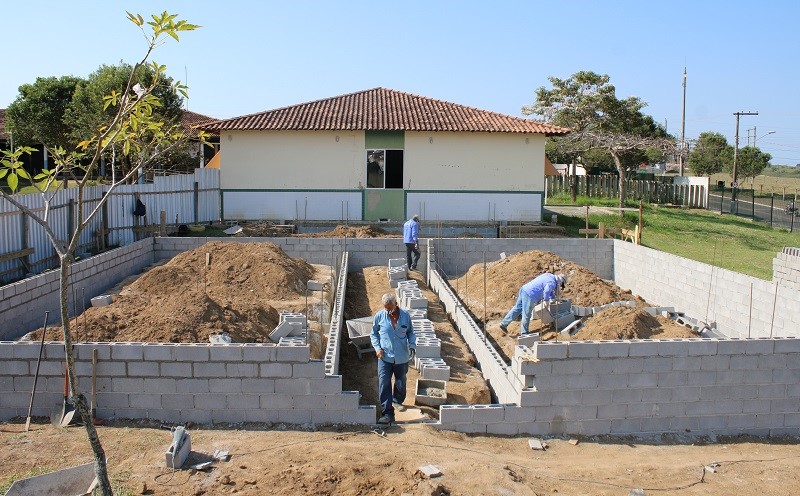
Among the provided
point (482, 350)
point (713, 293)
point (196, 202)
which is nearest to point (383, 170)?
point (196, 202)

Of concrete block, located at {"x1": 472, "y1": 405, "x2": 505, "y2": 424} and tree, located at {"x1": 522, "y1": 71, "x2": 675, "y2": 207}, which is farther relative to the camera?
tree, located at {"x1": 522, "y1": 71, "x2": 675, "y2": 207}

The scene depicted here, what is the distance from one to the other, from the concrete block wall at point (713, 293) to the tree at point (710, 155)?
3171 cm

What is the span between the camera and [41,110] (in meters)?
32.4

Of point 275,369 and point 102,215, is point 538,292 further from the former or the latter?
point 102,215

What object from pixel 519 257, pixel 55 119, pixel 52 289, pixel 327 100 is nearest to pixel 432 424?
pixel 52 289

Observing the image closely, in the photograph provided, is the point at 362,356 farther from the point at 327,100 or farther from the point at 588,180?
the point at 588,180

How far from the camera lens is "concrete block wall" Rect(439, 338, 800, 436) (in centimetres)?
694

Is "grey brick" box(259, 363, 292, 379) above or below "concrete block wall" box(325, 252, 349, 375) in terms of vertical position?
above

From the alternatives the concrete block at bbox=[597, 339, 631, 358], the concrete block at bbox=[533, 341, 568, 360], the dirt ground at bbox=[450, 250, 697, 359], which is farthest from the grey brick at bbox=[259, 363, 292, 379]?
the dirt ground at bbox=[450, 250, 697, 359]

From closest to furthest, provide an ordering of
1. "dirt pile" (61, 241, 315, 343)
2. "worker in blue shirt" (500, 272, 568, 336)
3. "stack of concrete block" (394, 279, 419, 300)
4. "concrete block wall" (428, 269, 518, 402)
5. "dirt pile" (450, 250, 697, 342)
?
"concrete block wall" (428, 269, 518, 402)
"dirt pile" (61, 241, 315, 343)
"dirt pile" (450, 250, 697, 342)
"worker in blue shirt" (500, 272, 568, 336)
"stack of concrete block" (394, 279, 419, 300)

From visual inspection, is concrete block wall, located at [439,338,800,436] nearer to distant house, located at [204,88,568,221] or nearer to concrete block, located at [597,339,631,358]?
concrete block, located at [597,339,631,358]

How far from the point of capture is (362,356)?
31.3ft

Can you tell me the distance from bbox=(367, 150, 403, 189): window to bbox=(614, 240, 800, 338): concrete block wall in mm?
8229

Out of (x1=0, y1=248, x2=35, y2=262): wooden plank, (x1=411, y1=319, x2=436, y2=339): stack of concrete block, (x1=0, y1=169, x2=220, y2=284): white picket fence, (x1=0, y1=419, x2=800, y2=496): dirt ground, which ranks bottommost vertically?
(x1=0, y1=419, x2=800, y2=496): dirt ground
